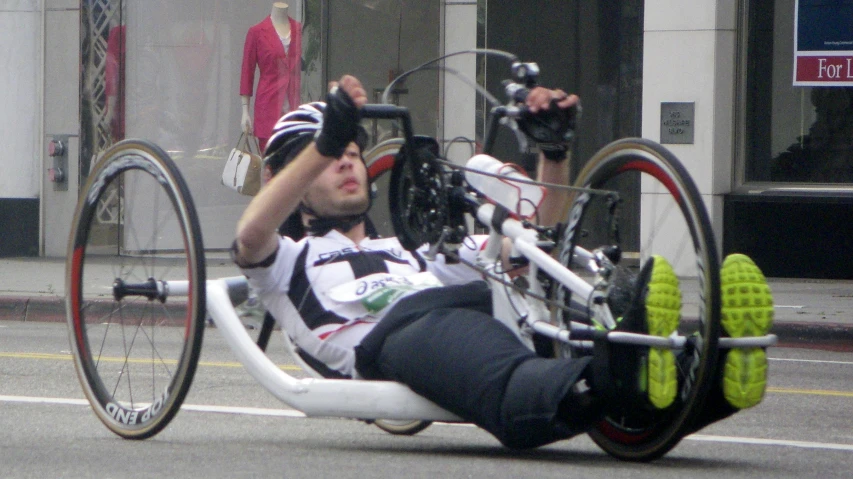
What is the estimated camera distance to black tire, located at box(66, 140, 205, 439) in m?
4.48

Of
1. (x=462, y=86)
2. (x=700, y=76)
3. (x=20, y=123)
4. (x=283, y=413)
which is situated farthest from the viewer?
(x=20, y=123)

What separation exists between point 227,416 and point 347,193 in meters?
1.49

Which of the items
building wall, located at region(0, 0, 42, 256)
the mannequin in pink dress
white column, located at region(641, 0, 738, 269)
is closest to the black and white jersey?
white column, located at region(641, 0, 738, 269)

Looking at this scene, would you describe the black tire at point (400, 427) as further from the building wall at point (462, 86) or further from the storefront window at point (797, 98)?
the storefront window at point (797, 98)

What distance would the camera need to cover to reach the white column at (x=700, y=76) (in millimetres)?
12992

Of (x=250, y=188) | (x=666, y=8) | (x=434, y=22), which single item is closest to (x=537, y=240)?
(x=250, y=188)

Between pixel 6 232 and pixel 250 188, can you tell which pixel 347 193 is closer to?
pixel 250 188

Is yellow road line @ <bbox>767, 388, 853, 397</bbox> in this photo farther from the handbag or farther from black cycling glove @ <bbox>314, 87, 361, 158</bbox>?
black cycling glove @ <bbox>314, 87, 361, 158</bbox>

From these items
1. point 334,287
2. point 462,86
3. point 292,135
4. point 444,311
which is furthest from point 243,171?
point 444,311

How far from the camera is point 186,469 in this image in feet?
13.9

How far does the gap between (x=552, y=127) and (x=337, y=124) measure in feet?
2.26

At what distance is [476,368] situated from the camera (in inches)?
160

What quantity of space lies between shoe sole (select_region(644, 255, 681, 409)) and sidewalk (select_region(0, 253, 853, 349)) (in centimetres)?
641

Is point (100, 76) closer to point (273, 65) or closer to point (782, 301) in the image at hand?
point (273, 65)
